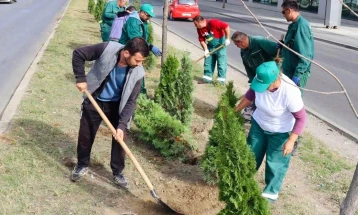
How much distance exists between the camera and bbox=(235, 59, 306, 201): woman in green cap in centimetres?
400

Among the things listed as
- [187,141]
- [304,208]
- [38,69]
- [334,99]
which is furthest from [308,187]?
[38,69]

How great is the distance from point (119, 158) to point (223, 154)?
148cm

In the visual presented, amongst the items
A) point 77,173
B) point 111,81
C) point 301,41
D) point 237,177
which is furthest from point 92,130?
point 301,41

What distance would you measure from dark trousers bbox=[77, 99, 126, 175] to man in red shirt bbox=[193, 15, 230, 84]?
4795 millimetres

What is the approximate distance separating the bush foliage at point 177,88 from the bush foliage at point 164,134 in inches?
18.7

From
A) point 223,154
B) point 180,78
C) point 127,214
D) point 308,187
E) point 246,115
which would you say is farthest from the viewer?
point 246,115

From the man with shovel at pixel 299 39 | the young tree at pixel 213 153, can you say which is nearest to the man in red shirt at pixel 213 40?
the man with shovel at pixel 299 39

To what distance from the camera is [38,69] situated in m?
10.1

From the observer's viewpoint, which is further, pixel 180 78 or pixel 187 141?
pixel 180 78

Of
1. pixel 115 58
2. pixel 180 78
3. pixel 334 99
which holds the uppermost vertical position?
pixel 115 58

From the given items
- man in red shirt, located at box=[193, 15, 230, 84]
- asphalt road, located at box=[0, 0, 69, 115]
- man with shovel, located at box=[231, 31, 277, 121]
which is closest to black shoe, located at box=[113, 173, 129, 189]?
man with shovel, located at box=[231, 31, 277, 121]

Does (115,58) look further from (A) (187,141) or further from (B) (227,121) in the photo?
(A) (187,141)

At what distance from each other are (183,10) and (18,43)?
1414 cm

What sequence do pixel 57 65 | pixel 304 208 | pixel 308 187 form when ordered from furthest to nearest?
pixel 57 65
pixel 308 187
pixel 304 208
